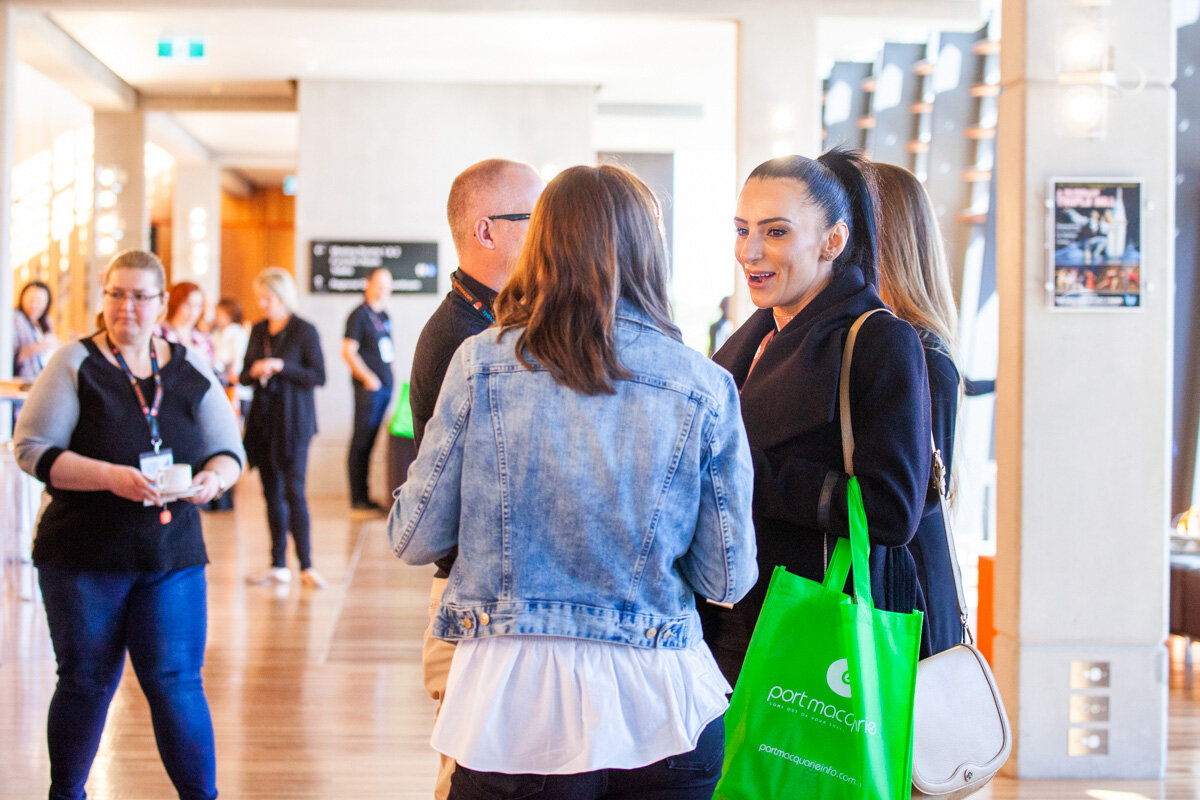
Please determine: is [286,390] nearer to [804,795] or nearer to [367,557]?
[367,557]

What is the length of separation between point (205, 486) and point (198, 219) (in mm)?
12003

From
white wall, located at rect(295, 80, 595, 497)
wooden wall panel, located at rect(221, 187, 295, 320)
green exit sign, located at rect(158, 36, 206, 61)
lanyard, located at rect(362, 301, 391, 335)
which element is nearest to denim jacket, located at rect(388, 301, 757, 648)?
lanyard, located at rect(362, 301, 391, 335)

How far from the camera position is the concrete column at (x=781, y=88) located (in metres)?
7.12

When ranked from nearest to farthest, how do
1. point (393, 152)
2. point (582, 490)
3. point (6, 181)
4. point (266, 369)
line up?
1. point (582, 490)
2. point (266, 369)
3. point (6, 181)
4. point (393, 152)

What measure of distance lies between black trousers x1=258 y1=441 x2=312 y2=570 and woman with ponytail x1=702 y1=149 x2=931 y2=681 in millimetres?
4353

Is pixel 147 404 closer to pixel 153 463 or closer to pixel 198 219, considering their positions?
pixel 153 463

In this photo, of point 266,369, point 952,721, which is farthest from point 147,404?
point 266,369

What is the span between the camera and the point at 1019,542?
3.21 metres

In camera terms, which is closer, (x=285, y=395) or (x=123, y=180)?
(x=285, y=395)

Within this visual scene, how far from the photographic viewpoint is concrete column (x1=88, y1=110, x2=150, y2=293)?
9789 mm

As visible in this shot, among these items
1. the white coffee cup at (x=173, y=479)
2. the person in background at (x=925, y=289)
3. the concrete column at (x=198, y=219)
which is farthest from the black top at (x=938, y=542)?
the concrete column at (x=198, y=219)

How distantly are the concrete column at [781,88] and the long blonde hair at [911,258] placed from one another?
4991mm

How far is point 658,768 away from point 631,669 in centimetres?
14

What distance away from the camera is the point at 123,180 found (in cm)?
993
